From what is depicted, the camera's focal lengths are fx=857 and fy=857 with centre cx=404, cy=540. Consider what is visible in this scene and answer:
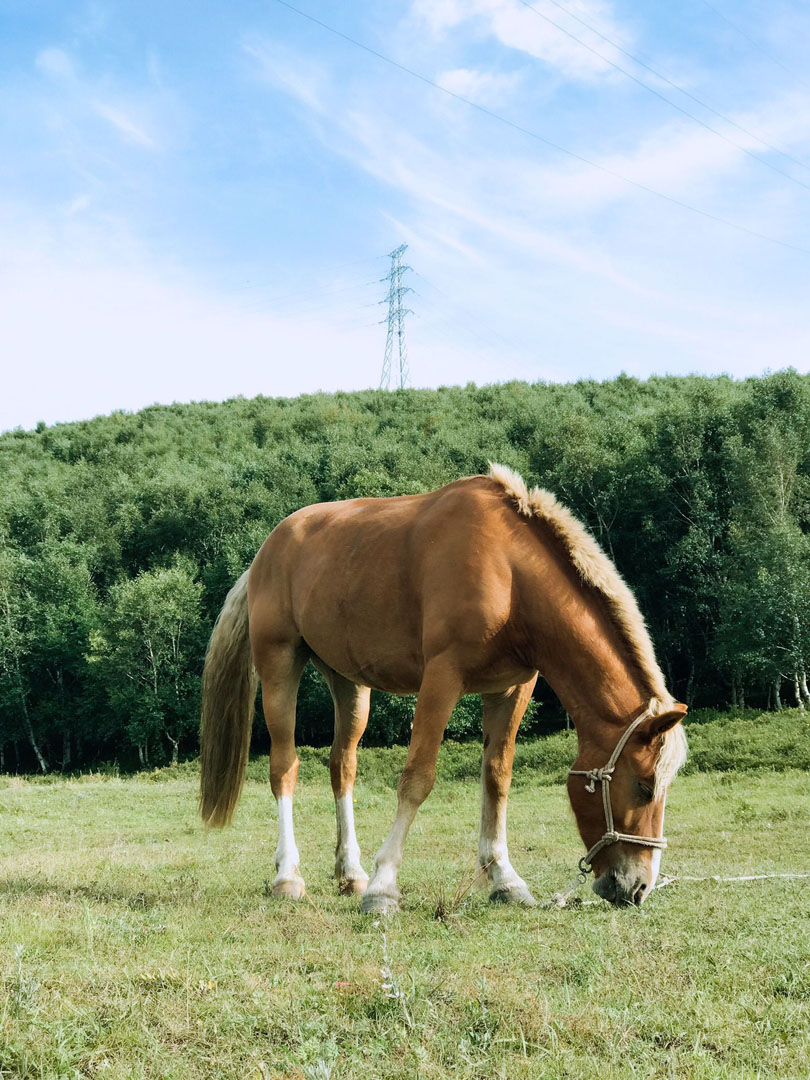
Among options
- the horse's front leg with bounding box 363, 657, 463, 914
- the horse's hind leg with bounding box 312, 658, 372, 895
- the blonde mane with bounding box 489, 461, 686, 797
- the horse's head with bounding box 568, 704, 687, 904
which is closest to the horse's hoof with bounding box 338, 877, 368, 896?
the horse's hind leg with bounding box 312, 658, 372, 895

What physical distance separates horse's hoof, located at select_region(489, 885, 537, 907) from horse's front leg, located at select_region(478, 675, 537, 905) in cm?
3

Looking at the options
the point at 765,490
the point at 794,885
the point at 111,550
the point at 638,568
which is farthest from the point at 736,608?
the point at 111,550

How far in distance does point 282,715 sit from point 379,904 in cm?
226

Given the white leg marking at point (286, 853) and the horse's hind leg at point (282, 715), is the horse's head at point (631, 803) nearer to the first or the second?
the white leg marking at point (286, 853)

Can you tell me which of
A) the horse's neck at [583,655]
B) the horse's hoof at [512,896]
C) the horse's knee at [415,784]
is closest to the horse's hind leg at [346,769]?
the horse's hoof at [512,896]

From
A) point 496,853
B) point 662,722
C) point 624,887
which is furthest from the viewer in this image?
point 496,853

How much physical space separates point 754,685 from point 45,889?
125 feet

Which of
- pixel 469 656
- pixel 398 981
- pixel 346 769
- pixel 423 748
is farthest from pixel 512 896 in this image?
pixel 398 981

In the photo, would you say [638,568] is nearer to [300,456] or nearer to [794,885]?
[300,456]

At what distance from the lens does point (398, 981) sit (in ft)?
12.0

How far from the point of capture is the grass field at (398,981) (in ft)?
10.0

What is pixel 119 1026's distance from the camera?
3.33 meters

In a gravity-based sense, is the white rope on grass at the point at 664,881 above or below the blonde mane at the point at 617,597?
below

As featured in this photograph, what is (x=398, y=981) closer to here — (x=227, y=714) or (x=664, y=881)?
(x=664, y=881)
